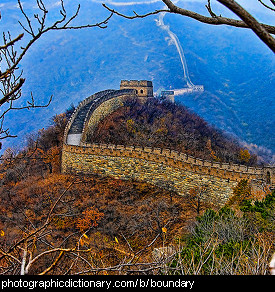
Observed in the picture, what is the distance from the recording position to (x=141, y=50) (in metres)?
95.1

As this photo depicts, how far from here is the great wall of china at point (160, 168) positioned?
15172 millimetres

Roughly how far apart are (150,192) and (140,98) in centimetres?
1891

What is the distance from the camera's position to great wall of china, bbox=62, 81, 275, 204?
49.8 ft

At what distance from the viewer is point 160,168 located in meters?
17.6

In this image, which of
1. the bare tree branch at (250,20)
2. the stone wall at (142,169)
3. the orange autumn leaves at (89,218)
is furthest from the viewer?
the stone wall at (142,169)

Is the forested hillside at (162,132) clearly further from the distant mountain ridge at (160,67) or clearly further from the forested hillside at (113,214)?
the distant mountain ridge at (160,67)

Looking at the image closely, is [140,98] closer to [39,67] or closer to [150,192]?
[150,192]

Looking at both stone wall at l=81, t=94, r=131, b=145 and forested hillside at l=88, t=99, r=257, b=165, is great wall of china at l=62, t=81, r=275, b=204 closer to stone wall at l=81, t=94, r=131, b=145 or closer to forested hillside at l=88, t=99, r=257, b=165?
stone wall at l=81, t=94, r=131, b=145

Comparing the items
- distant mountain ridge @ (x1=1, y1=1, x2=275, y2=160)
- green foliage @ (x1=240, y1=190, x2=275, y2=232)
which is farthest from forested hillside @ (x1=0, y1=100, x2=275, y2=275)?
distant mountain ridge @ (x1=1, y1=1, x2=275, y2=160)

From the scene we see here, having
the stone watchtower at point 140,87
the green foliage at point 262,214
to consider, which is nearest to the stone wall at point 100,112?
the stone watchtower at point 140,87

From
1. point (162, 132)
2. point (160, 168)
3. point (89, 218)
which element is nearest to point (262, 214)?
point (160, 168)

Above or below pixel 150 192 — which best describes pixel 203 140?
above
